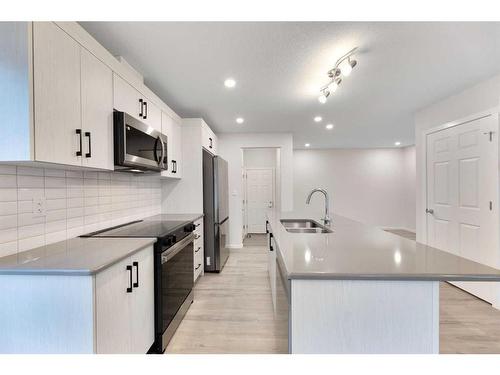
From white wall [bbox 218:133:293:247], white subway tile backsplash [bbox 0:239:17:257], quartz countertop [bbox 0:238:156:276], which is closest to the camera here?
quartz countertop [bbox 0:238:156:276]

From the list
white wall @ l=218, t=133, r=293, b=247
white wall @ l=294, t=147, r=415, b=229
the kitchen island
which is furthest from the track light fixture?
white wall @ l=294, t=147, r=415, b=229

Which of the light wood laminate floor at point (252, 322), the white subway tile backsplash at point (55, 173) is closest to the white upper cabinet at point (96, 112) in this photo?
the white subway tile backsplash at point (55, 173)

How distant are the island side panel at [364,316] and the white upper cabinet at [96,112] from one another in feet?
4.57

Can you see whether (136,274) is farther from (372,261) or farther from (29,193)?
(372,261)

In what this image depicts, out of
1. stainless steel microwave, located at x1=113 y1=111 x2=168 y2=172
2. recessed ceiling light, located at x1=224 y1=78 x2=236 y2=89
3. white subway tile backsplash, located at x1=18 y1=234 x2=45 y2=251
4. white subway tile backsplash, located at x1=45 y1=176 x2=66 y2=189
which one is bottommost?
white subway tile backsplash, located at x1=18 y1=234 x2=45 y2=251

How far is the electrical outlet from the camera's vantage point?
4.86 feet

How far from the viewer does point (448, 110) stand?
3.15 metres

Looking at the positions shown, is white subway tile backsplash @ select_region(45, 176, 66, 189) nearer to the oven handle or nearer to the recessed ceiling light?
the oven handle

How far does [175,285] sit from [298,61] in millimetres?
2115

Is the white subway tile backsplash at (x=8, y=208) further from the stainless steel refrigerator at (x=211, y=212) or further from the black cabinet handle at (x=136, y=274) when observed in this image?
the stainless steel refrigerator at (x=211, y=212)

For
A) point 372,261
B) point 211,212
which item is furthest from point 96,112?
point 211,212

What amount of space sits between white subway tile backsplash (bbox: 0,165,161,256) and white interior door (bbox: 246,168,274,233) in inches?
175

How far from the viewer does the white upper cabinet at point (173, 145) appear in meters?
2.83

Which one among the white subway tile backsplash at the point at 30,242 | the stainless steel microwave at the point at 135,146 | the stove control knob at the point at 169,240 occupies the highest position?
the stainless steel microwave at the point at 135,146
